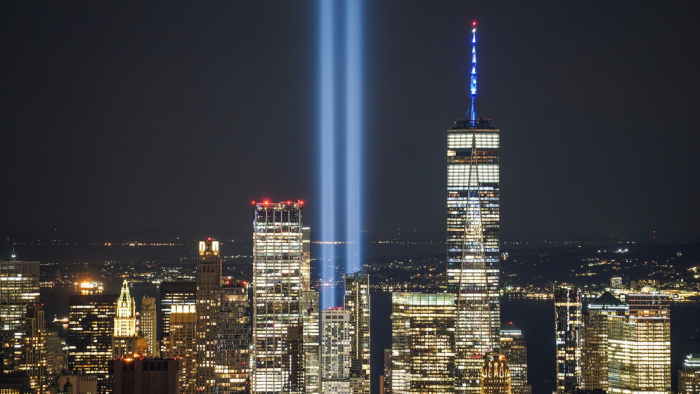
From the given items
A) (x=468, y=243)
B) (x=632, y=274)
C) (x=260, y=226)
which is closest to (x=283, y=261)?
(x=260, y=226)

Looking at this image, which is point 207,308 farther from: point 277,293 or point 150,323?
point 277,293

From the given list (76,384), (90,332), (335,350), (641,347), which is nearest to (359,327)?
(335,350)

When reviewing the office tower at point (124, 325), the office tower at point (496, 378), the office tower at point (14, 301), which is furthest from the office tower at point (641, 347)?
the office tower at point (14, 301)

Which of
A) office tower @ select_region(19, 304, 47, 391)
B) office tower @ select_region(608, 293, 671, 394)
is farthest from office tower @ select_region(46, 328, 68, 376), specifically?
office tower @ select_region(608, 293, 671, 394)

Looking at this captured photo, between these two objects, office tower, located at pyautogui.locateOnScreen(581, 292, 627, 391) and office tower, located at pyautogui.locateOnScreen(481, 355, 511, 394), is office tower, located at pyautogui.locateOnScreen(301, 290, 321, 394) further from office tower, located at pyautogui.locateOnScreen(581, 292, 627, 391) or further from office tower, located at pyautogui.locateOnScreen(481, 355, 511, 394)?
office tower, located at pyautogui.locateOnScreen(581, 292, 627, 391)

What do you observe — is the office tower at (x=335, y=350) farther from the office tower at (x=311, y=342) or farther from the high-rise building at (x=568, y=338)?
the high-rise building at (x=568, y=338)

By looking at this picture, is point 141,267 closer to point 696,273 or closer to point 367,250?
point 367,250

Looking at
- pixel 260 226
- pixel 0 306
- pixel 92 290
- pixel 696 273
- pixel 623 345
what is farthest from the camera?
pixel 696 273
